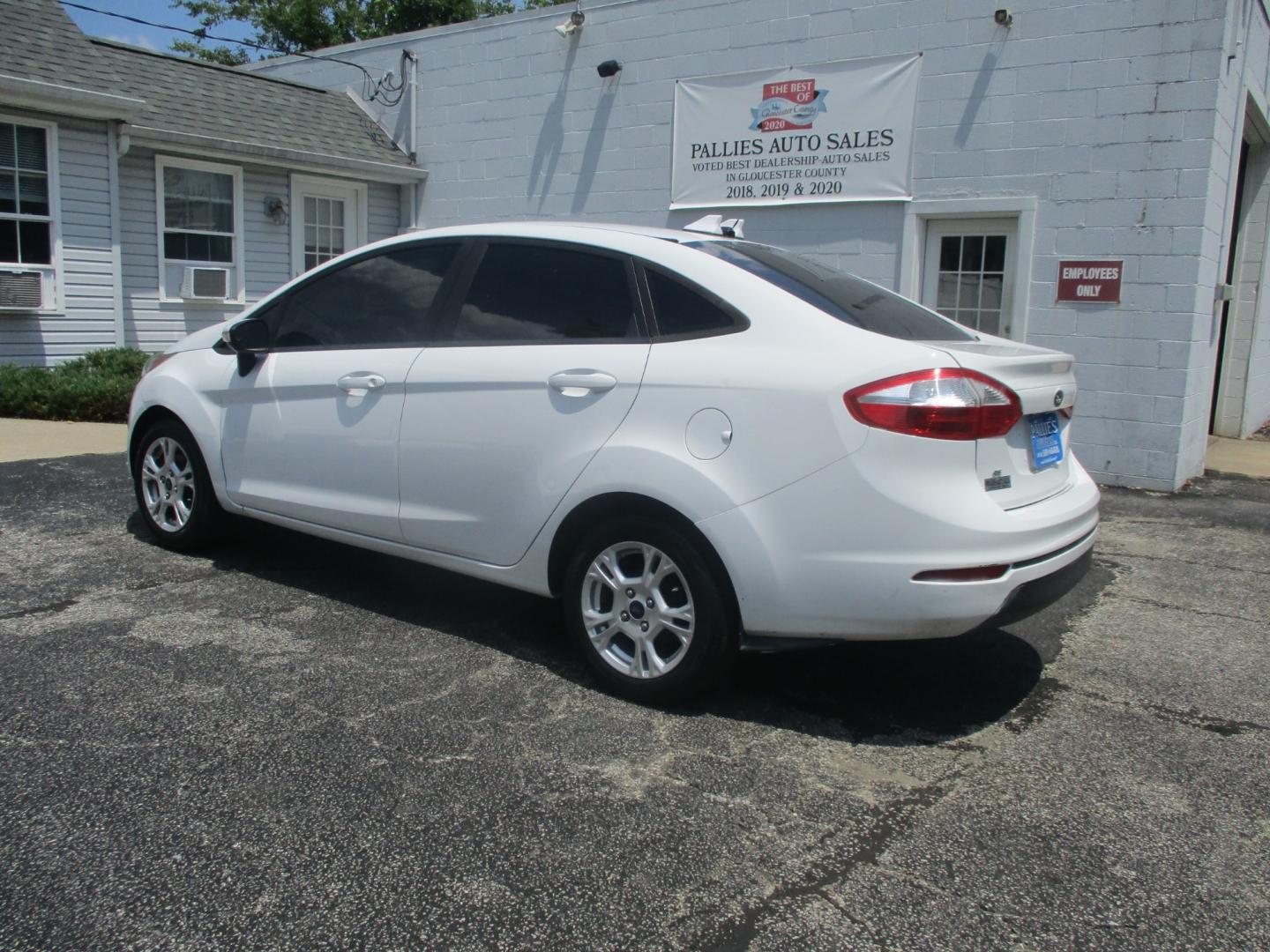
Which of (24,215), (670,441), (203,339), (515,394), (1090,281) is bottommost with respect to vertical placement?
(670,441)

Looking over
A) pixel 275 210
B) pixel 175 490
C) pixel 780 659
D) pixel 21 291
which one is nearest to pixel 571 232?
pixel 780 659

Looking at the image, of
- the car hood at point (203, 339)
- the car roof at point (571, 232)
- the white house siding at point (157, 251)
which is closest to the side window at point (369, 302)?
the car roof at point (571, 232)

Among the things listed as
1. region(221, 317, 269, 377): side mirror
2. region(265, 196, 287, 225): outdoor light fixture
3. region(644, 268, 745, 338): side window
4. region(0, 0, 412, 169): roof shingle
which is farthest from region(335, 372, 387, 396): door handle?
region(265, 196, 287, 225): outdoor light fixture

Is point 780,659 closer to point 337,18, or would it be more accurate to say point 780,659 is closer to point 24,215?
point 24,215

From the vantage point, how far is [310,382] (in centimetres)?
484

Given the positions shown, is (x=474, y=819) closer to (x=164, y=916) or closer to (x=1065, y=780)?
(x=164, y=916)

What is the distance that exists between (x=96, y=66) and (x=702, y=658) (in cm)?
1114

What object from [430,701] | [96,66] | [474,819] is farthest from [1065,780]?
[96,66]

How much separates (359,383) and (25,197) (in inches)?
339

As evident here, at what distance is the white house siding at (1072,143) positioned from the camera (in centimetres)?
857

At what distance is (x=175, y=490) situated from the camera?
5.57 meters

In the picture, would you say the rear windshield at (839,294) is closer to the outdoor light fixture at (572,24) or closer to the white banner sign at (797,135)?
the white banner sign at (797,135)

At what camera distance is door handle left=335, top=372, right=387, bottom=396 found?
15.0ft

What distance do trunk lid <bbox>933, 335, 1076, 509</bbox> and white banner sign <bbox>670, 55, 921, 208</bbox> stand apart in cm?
649
